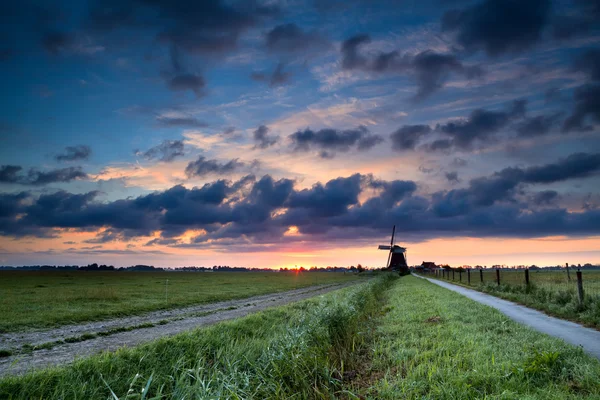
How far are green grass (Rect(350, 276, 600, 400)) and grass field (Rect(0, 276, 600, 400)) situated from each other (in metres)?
0.02

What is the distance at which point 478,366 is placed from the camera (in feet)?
25.0

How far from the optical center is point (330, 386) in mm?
7609

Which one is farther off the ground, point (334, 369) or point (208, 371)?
point (208, 371)

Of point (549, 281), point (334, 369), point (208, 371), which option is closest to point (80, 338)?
point (208, 371)

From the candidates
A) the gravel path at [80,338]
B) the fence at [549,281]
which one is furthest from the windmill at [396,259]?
the gravel path at [80,338]

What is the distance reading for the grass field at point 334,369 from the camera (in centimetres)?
654

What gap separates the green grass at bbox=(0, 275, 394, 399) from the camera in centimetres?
647

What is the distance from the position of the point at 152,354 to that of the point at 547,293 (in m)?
21.3

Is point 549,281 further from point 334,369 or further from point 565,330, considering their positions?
point 334,369

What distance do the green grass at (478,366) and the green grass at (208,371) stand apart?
0.97 metres

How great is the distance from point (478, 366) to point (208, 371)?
5292 mm

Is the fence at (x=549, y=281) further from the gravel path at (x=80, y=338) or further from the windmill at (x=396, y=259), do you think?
the windmill at (x=396, y=259)

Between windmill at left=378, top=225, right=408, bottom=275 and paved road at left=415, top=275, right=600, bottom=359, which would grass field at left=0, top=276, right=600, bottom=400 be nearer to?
paved road at left=415, top=275, right=600, bottom=359

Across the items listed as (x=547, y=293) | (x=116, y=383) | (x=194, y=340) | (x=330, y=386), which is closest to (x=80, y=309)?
(x=194, y=340)
